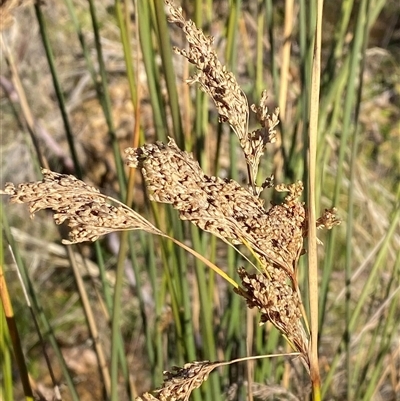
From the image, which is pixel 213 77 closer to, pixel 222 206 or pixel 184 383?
pixel 222 206

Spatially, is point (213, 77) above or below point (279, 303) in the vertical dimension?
above

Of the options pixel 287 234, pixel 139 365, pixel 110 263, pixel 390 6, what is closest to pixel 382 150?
pixel 390 6

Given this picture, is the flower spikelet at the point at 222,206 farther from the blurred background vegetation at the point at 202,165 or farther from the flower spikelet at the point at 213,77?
the blurred background vegetation at the point at 202,165

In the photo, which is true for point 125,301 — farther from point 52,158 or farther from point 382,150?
point 382,150

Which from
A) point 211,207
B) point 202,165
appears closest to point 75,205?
point 211,207

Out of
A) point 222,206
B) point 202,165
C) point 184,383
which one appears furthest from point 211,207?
point 202,165

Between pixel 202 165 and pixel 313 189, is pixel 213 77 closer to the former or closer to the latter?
pixel 313 189

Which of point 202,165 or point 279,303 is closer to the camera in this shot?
point 279,303
